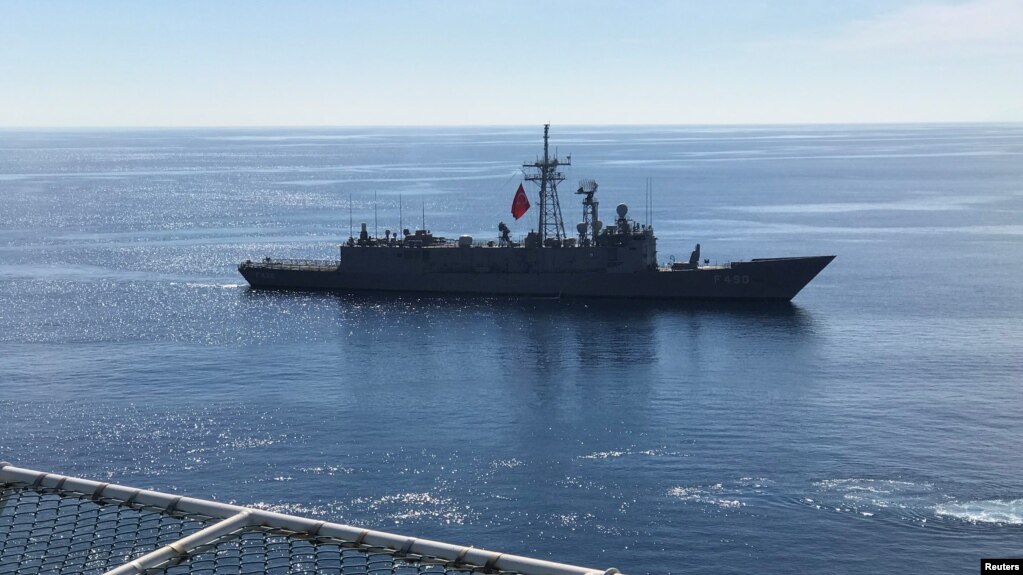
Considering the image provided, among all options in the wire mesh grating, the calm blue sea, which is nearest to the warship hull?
the calm blue sea

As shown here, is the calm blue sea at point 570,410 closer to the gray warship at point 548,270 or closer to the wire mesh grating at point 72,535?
the gray warship at point 548,270

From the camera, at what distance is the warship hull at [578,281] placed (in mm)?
84875

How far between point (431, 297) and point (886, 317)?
37.9 m

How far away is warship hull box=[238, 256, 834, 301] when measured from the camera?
278ft

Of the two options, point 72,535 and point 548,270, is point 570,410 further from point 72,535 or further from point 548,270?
point 72,535

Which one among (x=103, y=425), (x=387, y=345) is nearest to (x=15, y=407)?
(x=103, y=425)

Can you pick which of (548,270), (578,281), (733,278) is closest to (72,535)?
(733,278)

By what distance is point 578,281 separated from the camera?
8869 cm

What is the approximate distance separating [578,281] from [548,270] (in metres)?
2.90

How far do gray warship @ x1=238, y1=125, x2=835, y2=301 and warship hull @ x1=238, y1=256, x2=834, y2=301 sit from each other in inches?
3.3

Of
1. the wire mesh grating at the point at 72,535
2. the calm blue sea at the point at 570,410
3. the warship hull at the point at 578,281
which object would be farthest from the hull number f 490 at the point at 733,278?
the wire mesh grating at the point at 72,535

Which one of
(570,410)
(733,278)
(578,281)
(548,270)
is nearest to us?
(570,410)

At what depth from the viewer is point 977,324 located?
74250 millimetres

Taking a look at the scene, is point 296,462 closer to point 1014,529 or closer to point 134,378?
point 134,378
